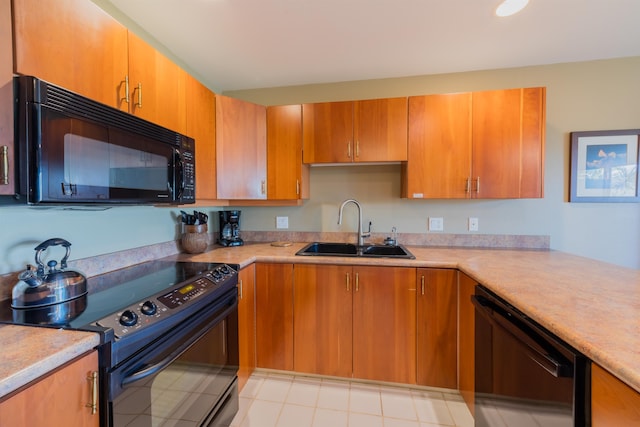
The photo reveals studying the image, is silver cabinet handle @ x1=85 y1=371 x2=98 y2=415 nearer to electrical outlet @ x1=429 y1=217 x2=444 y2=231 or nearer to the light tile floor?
the light tile floor

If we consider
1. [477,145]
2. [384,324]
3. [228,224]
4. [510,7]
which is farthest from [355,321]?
[510,7]

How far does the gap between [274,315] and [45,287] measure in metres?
1.21

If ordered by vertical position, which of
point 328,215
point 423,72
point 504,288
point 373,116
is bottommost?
point 504,288

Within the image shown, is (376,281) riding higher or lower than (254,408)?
higher

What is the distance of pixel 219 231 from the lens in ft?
8.05

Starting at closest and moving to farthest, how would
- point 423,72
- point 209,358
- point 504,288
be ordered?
point 504,288 → point 209,358 → point 423,72

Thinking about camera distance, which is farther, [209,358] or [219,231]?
[219,231]

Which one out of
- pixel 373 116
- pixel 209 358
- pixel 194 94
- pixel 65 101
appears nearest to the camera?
pixel 65 101

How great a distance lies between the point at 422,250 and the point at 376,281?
0.55 metres

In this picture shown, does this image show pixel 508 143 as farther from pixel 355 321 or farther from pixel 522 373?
pixel 355 321

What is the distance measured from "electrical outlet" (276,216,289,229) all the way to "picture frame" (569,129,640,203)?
230cm

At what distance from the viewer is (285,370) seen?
184 cm

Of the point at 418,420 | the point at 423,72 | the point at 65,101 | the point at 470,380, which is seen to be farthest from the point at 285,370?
the point at 423,72

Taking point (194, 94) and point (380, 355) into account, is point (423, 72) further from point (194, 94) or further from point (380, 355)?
point (380, 355)
